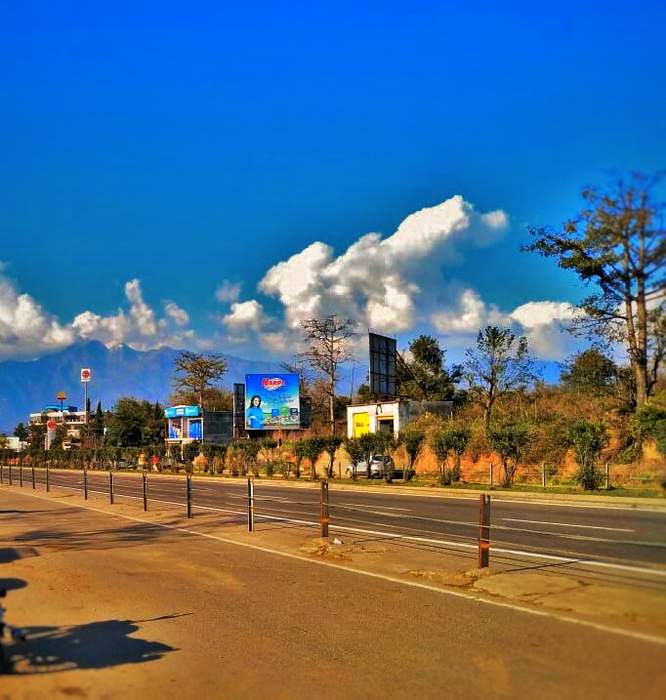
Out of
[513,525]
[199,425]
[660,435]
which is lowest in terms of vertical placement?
[513,525]

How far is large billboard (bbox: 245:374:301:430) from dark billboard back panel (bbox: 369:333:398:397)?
507 inches

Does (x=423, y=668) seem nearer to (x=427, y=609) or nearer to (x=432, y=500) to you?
(x=427, y=609)

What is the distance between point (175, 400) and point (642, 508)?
3915 inches

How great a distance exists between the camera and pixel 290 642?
6.71m

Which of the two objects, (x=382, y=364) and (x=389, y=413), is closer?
(x=389, y=413)

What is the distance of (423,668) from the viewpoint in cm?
580

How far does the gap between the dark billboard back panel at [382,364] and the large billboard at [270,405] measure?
1288 centimetres

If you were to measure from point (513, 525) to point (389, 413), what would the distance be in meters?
41.0

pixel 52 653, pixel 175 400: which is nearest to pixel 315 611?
pixel 52 653

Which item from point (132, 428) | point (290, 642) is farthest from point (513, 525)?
point (132, 428)

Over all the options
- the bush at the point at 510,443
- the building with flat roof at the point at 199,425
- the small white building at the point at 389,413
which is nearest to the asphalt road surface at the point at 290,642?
the bush at the point at 510,443

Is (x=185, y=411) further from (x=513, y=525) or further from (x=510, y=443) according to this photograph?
(x=513, y=525)

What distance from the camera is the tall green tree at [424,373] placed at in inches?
3024

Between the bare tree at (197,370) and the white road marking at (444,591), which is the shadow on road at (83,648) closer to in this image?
the white road marking at (444,591)
